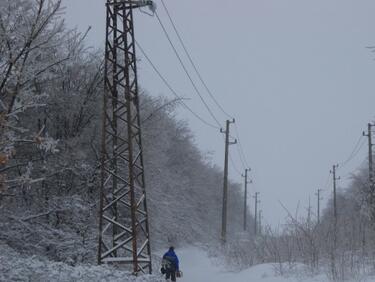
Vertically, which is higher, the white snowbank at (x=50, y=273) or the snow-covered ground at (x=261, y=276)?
the white snowbank at (x=50, y=273)

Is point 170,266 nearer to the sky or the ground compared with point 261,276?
nearer to the sky

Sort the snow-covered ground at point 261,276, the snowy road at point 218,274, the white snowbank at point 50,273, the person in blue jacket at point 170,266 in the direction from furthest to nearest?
the person in blue jacket at point 170,266 < the snowy road at point 218,274 < the snow-covered ground at point 261,276 < the white snowbank at point 50,273

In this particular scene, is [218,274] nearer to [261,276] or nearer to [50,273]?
[261,276]

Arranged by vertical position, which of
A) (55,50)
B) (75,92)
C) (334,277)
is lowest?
(334,277)

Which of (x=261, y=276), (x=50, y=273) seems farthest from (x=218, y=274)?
(x=50, y=273)

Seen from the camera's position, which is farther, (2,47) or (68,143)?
(68,143)

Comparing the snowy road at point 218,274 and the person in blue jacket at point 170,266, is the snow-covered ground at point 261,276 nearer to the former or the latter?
the snowy road at point 218,274

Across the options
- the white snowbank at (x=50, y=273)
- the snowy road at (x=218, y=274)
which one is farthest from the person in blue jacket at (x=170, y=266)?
the white snowbank at (x=50, y=273)

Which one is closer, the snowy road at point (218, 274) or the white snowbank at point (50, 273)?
the white snowbank at point (50, 273)

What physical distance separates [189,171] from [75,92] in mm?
27388

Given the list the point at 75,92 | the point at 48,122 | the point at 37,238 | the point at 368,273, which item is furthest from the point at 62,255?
the point at 368,273

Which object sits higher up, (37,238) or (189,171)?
(189,171)

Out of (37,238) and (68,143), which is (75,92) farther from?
(37,238)

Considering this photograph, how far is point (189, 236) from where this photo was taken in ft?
138
